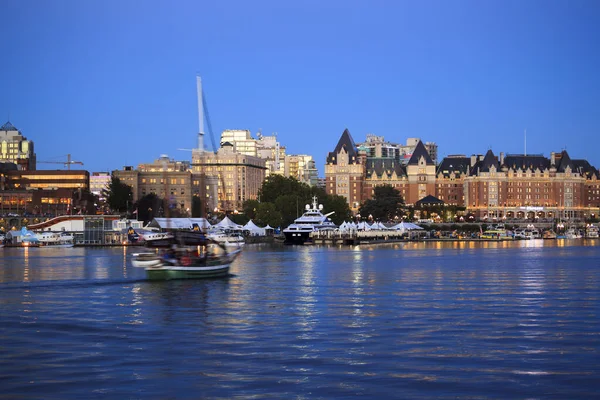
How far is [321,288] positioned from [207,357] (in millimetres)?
24055

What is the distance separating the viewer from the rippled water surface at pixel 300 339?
2378cm

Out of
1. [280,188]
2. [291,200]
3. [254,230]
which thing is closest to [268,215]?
[291,200]

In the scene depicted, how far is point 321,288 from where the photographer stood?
51.5 meters

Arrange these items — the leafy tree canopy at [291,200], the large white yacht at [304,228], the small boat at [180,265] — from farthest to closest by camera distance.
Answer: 1. the leafy tree canopy at [291,200]
2. the large white yacht at [304,228]
3. the small boat at [180,265]

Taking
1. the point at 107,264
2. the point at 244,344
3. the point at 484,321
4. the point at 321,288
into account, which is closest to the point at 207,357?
the point at 244,344

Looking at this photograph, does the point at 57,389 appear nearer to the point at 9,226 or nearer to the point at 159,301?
the point at 159,301

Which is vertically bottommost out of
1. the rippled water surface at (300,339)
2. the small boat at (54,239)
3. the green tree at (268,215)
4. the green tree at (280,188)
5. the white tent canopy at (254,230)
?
the rippled water surface at (300,339)

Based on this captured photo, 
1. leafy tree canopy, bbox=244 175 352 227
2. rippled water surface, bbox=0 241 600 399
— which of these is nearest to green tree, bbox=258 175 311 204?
leafy tree canopy, bbox=244 175 352 227

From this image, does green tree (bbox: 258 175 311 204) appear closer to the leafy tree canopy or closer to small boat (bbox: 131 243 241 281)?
the leafy tree canopy

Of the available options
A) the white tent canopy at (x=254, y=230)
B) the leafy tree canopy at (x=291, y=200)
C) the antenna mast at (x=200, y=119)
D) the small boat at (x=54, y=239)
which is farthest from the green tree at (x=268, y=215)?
the antenna mast at (x=200, y=119)

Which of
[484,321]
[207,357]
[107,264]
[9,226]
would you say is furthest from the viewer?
[9,226]

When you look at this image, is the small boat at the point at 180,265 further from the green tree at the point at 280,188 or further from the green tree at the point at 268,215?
the green tree at the point at 280,188

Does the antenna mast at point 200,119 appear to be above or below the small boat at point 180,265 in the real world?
above

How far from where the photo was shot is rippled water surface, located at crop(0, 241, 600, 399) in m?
23.8
